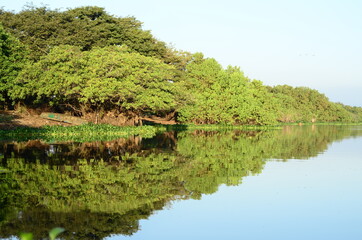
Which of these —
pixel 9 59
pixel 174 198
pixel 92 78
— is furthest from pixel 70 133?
pixel 174 198

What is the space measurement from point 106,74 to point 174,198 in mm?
26155

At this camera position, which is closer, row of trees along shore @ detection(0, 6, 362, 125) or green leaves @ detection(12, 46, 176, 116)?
green leaves @ detection(12, 46, 176, 116)

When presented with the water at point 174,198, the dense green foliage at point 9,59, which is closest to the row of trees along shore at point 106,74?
the dense green foliage at point 9,59

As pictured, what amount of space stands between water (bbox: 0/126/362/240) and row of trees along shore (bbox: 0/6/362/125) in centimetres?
1707

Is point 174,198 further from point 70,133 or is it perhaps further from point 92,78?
point 92,78

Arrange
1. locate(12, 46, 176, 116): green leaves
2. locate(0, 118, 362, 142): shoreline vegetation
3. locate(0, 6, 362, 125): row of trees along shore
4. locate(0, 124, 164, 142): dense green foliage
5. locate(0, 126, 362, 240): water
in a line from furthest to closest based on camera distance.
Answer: locate(0, 6, 362, 125): row of trees along shore → locate(12, 46, 176, 116): green leaves → locate(0, 124, 164, 142): dense green foliage → locate(0, 118, 362, 142): shoreline vegetation → locate(0, 126, 362, 240): water

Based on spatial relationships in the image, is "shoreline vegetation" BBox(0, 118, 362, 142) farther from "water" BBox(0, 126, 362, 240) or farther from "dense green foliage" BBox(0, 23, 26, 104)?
"water" BBox(0, 126, 362, 240)

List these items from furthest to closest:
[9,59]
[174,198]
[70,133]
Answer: [9,59] < [70,133] < [174,198]

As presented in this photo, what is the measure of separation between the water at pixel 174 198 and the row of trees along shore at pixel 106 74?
17066 millimetres

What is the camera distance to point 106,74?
35.2 m

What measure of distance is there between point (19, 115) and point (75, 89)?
8.16m

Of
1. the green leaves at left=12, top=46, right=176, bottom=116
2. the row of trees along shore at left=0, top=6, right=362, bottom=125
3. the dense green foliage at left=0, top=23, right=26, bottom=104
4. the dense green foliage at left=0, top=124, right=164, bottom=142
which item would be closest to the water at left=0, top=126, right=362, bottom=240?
the dense green foliage at left=0, top=124, right=164, bottom=142

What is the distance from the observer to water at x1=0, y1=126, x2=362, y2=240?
8.00m

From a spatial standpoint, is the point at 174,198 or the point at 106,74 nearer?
the point at 174,198
